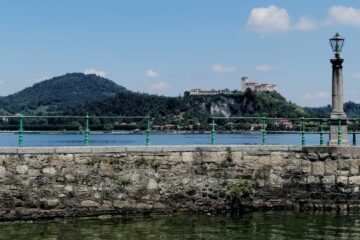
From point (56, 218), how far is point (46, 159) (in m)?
1.59

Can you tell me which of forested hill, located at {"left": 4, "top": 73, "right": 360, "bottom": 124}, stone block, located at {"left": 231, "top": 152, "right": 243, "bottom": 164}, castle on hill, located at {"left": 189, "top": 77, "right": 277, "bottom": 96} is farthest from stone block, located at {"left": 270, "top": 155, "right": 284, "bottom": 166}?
castle on hill, located at {"left": 189, "top": 77, "right": 277, "bottom": 96}

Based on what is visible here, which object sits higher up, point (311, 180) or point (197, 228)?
point (311, 180)

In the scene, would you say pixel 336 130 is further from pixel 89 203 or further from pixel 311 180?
pixel 89 203

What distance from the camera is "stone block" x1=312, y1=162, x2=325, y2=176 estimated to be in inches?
667

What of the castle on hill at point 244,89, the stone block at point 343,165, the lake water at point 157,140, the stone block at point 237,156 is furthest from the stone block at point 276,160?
the castle on hill at point 244,89

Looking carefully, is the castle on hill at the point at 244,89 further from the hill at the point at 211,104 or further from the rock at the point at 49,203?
the rock at the point at 49,203

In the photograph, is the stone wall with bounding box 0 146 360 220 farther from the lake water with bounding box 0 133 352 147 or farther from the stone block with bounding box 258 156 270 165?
the lake water with bounding box 0 133 352 147

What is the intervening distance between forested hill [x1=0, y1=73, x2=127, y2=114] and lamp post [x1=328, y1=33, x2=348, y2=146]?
122m

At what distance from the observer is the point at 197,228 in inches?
559

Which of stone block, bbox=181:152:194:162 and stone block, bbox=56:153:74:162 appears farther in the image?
stone block, bbox=181:152:194:162

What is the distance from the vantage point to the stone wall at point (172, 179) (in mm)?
14820

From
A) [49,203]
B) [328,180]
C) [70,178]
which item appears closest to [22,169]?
[49,203]

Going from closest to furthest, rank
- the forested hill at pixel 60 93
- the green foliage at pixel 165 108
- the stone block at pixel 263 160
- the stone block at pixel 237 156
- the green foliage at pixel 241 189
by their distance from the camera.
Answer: the green foliage at pixel 241 189 → the stone block at pixel 237 156 → the stone block at pixel 263 160 → the green foliage at pixel 165 108 → the forested hill at pixel 60 93

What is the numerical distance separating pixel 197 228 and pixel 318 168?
4.85 m
